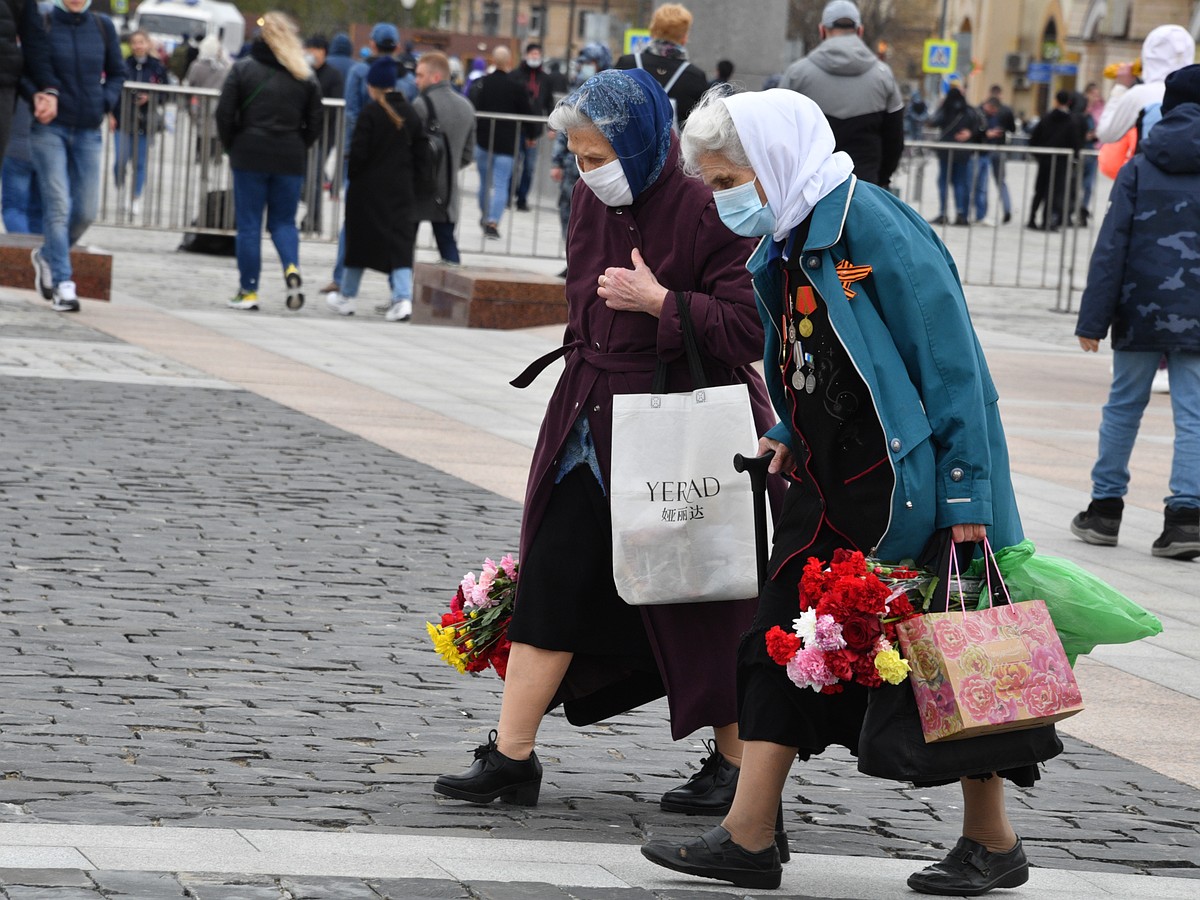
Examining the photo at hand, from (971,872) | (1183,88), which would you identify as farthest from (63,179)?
(971,872)

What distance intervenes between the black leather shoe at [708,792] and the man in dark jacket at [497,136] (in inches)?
619

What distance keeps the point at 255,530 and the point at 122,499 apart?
0.68 meters

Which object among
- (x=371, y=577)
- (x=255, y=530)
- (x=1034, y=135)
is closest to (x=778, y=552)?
(x=371, y=577)

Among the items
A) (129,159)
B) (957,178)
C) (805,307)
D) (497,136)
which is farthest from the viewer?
(957,178)

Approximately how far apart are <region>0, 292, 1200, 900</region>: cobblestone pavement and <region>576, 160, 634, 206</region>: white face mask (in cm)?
134

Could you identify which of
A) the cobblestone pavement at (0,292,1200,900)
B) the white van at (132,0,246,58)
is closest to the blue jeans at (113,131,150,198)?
the cobblestone pavement at (0,292,1200,900)

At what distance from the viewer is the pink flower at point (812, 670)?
379 centimetres

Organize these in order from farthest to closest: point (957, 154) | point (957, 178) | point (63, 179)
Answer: point (957, 178)
point (957, 154)
point (63, 179)

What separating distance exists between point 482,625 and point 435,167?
10861mm

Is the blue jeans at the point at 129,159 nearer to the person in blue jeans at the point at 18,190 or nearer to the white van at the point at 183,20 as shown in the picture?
the person in blue jeans at the point at 18,190

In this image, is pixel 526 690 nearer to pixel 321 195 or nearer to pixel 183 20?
pixel 321 195

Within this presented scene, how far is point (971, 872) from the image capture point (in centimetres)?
408

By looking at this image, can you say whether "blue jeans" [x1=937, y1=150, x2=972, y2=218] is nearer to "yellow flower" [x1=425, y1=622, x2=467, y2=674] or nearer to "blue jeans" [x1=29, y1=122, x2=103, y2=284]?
"blue jeans" [x1=29, y1=122, x2=103, y2=284]

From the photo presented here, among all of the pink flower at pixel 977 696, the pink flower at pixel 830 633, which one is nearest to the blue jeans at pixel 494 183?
the pink flower at pixel 830 633
